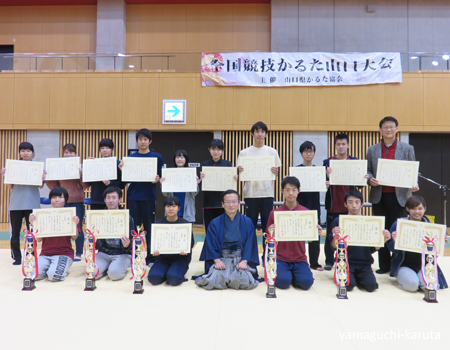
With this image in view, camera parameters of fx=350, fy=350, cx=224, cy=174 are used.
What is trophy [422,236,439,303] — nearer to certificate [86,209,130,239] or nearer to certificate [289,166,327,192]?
certificate [289,166,327,192]

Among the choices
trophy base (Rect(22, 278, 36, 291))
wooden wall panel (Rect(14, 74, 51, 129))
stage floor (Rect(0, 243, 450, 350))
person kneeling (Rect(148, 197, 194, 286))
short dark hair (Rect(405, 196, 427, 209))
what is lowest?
stage floor (Rect(0, 243, 450, 350))

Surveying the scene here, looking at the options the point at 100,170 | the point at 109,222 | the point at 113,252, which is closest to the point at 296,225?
the point at 109,222

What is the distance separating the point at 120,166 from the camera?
4.50 m

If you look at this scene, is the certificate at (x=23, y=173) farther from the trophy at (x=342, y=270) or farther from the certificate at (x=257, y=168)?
the trophy at (x=342, y=270)

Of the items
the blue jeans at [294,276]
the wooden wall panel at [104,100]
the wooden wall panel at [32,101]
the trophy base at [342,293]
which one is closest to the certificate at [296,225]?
the blue jeans at [294,276]

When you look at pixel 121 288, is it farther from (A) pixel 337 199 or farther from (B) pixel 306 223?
(A) pixel 337 199

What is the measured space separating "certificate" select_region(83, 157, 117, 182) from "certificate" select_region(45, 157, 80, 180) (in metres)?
0.24

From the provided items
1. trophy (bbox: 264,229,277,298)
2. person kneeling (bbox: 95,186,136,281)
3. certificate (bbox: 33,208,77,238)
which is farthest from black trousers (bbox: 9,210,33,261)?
trophy (bbox: 264,229,277,298)

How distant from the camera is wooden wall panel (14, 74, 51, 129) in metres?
9.15

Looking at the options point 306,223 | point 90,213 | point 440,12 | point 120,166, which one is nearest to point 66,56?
point 120,166

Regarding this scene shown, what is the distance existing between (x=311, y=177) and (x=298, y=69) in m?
5.28

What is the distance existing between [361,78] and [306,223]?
6407 mm

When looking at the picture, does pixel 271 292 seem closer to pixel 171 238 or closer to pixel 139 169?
pixel 171 238

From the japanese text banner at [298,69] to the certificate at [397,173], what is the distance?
17.0 ft
